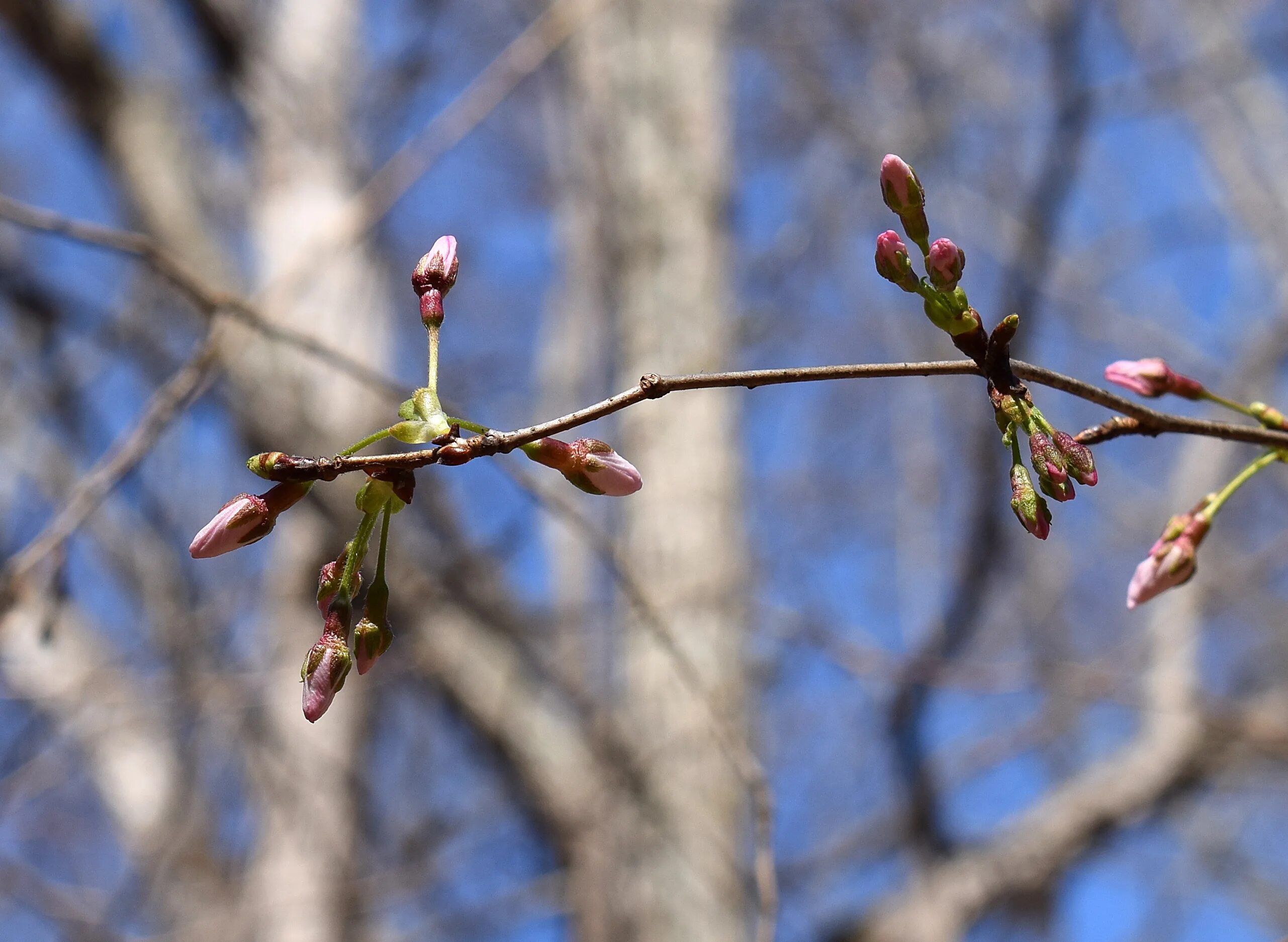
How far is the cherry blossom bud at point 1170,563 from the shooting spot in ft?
3.27

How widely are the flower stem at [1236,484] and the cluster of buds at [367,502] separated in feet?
1.72

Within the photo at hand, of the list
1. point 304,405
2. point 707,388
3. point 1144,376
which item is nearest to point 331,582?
point 707,388

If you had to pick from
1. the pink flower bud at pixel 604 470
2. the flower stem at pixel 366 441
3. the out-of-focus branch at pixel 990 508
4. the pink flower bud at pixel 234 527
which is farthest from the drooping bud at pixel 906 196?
the out-of-focus branch at pixel 990 508

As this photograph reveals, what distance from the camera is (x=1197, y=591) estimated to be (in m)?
3.62

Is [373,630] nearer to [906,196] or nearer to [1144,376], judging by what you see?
[906,196]

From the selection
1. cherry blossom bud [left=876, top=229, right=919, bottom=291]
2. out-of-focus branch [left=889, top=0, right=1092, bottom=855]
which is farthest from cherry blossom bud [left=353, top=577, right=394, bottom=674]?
out-of-focus branch [left=889, top=0, right=1092, bottom=855]

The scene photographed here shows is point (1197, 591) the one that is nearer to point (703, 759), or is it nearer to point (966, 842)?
point (966, 842)

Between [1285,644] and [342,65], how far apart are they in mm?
6232

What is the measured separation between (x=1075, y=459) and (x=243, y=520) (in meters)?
0.62

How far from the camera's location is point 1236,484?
97 cm

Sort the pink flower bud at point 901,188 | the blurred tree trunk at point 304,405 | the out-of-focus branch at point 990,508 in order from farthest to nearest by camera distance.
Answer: the blurred tree trunk at point 304,405
the out-of-focus branch at point 990,508
the pink flower bud at point 901,188

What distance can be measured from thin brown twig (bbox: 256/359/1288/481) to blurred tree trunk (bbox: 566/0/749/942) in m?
2.10

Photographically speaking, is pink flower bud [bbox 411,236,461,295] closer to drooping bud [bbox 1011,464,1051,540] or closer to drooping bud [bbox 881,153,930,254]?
drooping bud [bbox 881,153,930,254]

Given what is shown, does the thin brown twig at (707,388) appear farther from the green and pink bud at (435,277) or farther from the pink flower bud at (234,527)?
the green and pink bud at (435,277)
